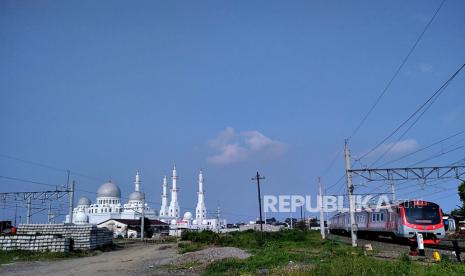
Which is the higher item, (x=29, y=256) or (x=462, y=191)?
(x=462, y=191)

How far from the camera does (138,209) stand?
297 ft

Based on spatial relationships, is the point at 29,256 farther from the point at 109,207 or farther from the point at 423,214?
the point at 109,207

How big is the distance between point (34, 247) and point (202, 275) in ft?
50.5

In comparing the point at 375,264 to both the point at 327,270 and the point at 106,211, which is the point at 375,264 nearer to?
the point at 327,270

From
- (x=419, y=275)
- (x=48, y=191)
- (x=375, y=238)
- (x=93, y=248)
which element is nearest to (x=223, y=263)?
(x=419, y=275)

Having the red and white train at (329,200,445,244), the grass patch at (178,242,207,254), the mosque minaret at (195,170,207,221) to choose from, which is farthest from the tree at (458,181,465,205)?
the mosque minaret at (195,170,207,221)

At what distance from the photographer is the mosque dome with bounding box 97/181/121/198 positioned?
89.8 metres

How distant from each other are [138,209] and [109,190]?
708cm

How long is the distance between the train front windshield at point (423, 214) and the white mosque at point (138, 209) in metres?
60.3

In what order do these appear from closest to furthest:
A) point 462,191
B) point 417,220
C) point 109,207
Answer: point 417,220 < point 462,191 < point 109,207

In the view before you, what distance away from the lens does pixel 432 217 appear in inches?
970

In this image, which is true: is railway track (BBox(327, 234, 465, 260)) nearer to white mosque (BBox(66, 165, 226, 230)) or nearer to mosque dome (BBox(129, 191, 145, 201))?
white mosque (BBox(66, 165, 226, 230))

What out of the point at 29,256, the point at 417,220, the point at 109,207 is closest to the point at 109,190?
the point at 109,207

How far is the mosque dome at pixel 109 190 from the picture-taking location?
8975 centimetres
